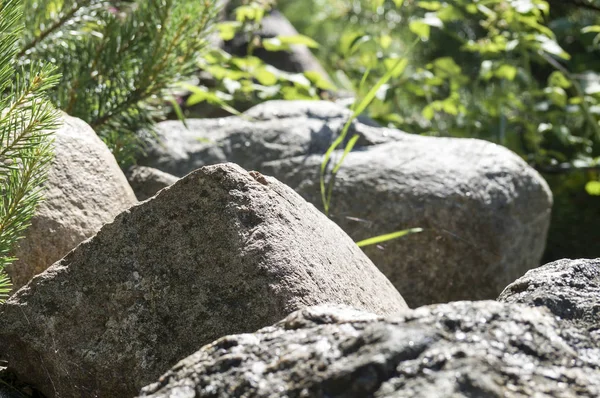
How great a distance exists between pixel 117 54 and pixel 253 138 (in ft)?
2.58

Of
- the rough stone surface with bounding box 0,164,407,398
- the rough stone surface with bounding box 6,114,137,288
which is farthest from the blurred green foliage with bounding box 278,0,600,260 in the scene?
the rough stone surface with bounding box 0,164,407,398

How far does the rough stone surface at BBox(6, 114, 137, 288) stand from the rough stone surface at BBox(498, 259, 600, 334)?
Result: 108 centimetres

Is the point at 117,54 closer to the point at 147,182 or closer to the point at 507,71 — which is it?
the point at 147,182

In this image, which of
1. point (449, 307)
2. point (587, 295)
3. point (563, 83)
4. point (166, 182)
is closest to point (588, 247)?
point (563, 83)

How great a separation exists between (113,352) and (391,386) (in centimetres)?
77

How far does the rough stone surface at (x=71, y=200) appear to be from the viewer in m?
2.04

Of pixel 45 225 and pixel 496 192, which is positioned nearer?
pixel 45 225

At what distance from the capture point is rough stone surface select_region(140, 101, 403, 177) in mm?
3207

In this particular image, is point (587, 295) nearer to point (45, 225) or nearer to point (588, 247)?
point (45, 225)

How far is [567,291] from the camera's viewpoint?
1493mm

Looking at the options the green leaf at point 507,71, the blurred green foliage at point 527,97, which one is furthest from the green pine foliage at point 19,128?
the green leaf at point 507,71

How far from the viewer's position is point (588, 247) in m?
4.19

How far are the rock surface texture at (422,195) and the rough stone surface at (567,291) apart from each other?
1.25 metres

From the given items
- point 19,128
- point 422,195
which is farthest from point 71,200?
point 422,195
